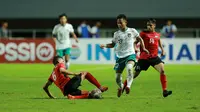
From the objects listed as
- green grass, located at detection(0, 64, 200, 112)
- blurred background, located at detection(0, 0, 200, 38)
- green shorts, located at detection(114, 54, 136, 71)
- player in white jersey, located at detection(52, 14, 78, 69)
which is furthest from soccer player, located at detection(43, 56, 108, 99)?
blurred background, located at detection(0, 0, 200, 38)

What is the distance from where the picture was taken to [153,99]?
15852mm

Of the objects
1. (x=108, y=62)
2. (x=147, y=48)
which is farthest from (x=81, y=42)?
(x=147, y=48)

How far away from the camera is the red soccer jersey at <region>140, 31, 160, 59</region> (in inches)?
684

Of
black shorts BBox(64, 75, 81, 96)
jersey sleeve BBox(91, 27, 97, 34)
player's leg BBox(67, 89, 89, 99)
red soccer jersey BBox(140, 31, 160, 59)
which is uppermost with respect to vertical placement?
red soccer jersey BBox(140, 31, 160, 59)

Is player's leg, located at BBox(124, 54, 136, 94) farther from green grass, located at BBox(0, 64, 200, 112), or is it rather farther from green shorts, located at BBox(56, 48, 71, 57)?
green shorts, located at BBox(56, 48, 71, 57)

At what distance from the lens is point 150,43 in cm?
1747

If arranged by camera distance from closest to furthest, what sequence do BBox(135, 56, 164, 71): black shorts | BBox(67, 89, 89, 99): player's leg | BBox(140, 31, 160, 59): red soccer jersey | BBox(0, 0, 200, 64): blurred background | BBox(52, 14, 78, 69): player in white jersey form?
BBox(67, 89, 89, 99): player's leg, BBox(135, 56, 164, 71): black shorts, BBox(140, 31, 160, 59): red soccer jersey, BBox(52, 14, 78, 69): player in white jersey, BBox(0, 0, 200, 64): blurred background

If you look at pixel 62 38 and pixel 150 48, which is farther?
pixel 62 38

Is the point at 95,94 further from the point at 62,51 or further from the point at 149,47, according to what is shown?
the point at 62,51

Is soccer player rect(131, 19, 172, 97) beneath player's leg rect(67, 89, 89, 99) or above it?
above
